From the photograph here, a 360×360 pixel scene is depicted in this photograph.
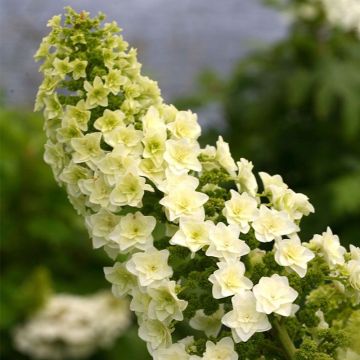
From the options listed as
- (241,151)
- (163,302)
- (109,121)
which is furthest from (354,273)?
(241,151)

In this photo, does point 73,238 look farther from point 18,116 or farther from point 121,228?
point 121,228

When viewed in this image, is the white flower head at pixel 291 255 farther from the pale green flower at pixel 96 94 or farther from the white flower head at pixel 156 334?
the pale green flower at pixel 96 94

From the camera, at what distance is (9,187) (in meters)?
3.88

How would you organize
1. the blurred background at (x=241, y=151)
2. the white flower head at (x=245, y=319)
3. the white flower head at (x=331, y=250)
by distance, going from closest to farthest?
the white flower head at (x=245, y=319) < the white flower head at (x=331, y=250) < the blurred background at (x=241, y=151)

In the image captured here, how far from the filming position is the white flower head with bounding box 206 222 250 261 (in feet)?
3.77

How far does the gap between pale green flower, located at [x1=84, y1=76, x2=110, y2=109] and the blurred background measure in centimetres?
152

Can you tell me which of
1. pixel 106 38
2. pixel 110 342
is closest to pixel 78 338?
pixel 110 342

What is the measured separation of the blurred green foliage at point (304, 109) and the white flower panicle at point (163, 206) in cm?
280

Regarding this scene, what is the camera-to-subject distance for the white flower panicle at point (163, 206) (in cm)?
116

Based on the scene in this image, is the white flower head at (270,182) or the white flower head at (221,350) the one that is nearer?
the white flower head at (221,350)

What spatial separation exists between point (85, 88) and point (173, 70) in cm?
582

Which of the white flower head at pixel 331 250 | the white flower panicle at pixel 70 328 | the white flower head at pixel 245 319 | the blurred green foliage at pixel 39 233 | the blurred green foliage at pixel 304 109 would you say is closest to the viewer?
the white flower head at pixel 245 319

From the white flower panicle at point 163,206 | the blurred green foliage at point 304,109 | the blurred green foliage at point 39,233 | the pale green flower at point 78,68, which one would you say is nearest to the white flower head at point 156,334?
the white flower panicle at point 163,206

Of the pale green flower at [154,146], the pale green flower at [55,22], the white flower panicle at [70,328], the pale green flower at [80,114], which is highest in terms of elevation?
the white flower panicle at [70,328]
